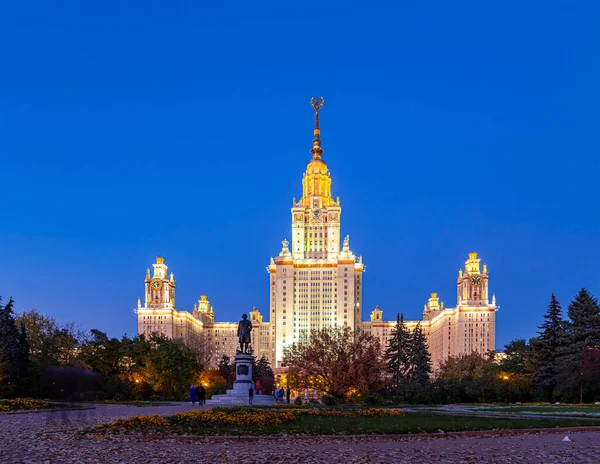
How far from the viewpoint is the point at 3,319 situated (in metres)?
56.9

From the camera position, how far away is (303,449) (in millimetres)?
16922

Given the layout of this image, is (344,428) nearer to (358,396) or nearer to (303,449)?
(303,449)

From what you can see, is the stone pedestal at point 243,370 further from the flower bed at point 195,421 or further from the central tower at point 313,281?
the central tower at point 313,281

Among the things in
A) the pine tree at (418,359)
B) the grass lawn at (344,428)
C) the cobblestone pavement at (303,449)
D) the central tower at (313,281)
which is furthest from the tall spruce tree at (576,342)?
the central tower at (313,281)

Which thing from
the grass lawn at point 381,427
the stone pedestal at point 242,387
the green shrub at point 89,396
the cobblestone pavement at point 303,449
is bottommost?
the green shrub at point 89,396

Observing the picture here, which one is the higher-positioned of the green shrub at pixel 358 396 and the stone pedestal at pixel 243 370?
the stone pedestal at pixel 243 370

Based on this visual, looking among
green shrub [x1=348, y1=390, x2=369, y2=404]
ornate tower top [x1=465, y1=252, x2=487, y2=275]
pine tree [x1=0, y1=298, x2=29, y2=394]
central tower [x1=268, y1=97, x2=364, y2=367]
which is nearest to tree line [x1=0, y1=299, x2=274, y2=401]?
pine tree [x1=0, y1=298, x2=29, y2=394]

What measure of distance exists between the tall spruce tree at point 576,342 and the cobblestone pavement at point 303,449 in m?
33.3

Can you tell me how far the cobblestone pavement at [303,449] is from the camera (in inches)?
589

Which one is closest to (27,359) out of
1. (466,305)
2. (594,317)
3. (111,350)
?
(111,350)

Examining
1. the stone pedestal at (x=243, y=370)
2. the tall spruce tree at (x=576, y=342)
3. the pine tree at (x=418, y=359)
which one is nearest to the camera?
the stone pedestal at (x=243, y=370)

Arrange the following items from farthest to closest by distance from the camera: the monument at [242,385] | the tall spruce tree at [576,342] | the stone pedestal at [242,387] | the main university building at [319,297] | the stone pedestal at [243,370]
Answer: the main university building at [319,297] < the tall spruce tree at [576,342] < the stone pedestal at [243,370] < the monument at [242,385] < the stone pedestal at [242,387]

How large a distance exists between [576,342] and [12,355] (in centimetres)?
5149

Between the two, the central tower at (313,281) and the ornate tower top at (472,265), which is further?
the central tower at (313,281)
